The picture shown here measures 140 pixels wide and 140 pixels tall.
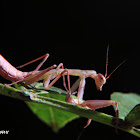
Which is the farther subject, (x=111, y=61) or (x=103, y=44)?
(x=103, y=44)

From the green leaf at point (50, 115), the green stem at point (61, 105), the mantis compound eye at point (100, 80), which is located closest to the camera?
the green stem at point (61, 105)

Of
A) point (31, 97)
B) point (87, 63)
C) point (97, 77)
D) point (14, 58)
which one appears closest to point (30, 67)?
point (14, 58)

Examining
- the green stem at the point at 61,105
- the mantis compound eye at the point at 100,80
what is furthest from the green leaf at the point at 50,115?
the mantis compound eye at the point at 100,80

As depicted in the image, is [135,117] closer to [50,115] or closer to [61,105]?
[61,105]

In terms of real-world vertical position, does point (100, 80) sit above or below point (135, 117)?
above

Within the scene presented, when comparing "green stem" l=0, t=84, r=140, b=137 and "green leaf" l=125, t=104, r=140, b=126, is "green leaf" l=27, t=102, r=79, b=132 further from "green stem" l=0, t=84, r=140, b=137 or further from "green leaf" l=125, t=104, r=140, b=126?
"green leaf" l=125, t=104, r=140, b=126

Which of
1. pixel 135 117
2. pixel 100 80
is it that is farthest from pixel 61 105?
pixel 100 80

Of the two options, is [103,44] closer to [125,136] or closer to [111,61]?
[111,61]

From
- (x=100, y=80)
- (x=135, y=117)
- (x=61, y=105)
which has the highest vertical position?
(x=100, y=80)

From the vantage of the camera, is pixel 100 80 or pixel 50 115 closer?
pixel 50 115

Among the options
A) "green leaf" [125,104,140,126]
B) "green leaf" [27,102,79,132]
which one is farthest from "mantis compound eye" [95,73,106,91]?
"green leaf" [125,104,140,126]

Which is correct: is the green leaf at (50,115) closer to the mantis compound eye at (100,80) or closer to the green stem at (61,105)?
the green stem at (61,105)
